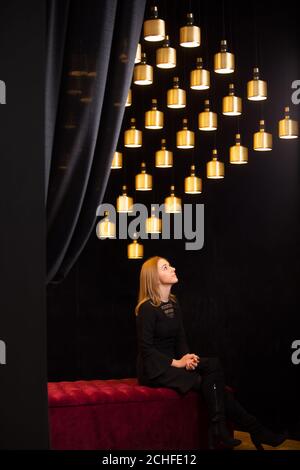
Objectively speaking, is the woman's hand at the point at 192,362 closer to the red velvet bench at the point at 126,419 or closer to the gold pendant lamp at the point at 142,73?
the red velvet bench at the point at 126,419

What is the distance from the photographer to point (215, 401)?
19.4ft

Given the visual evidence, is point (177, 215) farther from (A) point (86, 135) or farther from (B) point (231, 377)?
(A) point (86, 135)

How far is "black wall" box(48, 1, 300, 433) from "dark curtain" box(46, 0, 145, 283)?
414 cm

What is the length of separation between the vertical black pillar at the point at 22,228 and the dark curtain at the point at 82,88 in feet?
0.50

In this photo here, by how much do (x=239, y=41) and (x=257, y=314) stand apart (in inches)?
102

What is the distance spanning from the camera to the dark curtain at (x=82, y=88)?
3.39 meters

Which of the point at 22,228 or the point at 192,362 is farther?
the point at 192,362

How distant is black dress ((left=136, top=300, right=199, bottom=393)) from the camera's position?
607cm

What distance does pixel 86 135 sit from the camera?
11.4ft

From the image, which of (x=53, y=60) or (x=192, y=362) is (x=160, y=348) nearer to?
(x=192, y=362)

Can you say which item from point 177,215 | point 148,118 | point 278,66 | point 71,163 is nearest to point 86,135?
point 71,163

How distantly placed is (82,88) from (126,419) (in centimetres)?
297


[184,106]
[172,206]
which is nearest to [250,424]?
[172,206]

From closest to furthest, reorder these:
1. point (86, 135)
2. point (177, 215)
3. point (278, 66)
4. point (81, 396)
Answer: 1. point (86, 135)
2. point (81, 396)
3. point (278, 66)
4. point (177, 215)
